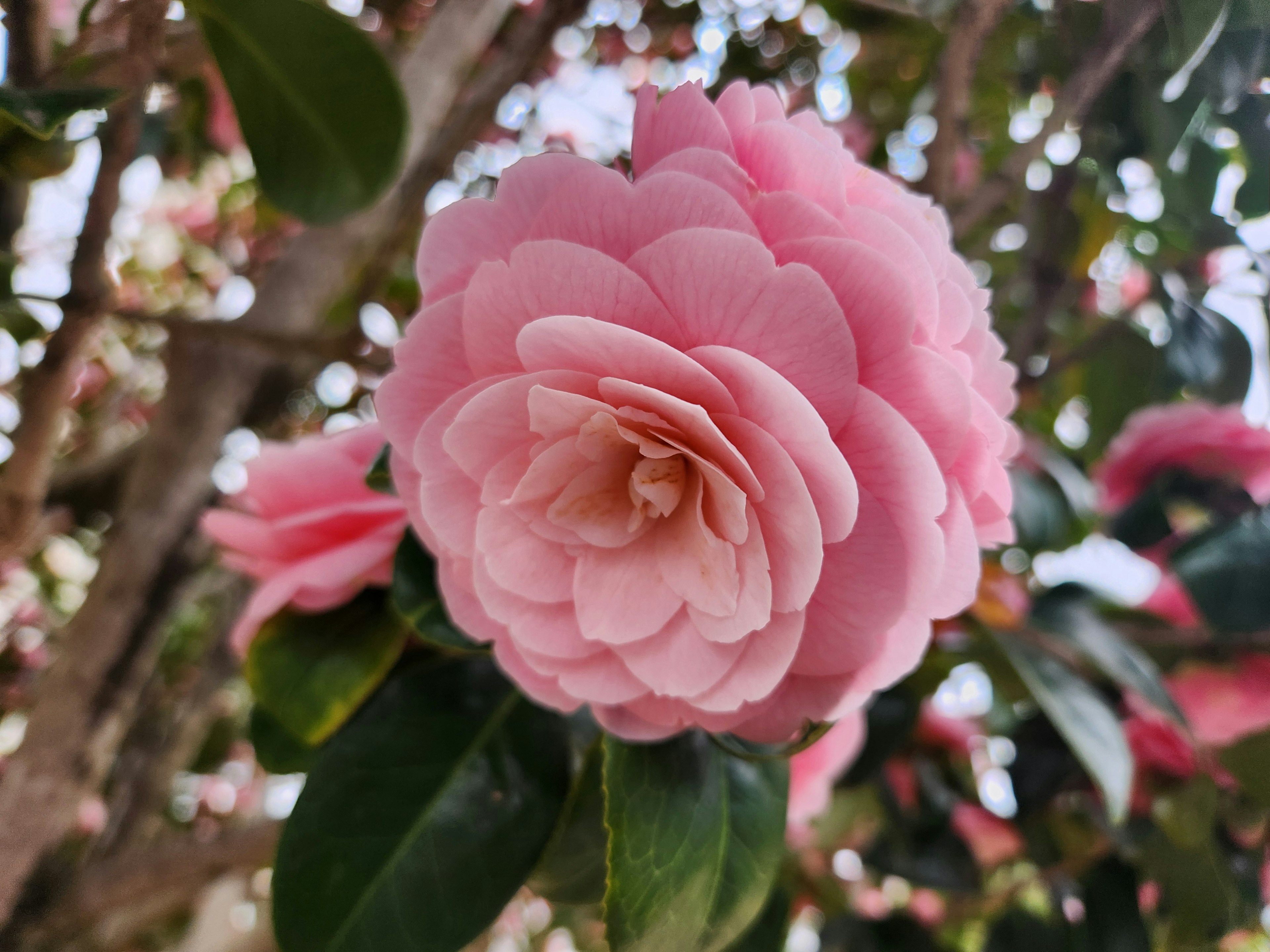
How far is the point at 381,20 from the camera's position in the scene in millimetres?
1181

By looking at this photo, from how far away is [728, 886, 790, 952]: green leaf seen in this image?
1.98ft

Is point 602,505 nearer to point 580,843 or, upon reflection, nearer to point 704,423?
point 704,423

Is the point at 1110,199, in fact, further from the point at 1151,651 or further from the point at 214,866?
the point at 214,866

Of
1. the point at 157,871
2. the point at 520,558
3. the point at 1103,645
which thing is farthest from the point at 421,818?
the point at 1103,645

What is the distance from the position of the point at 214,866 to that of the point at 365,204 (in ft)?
1.97

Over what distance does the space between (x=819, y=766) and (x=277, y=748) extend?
0.42 metres

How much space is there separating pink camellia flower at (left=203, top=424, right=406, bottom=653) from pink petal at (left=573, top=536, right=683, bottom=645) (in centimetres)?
17

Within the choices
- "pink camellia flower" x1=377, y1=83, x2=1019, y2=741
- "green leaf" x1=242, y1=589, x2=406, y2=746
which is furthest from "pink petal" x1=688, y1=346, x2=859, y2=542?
"green leaf" x1=242, y1=589, x2=406, y2=746

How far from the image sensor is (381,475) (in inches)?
17.1

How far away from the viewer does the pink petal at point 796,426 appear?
0.92ft

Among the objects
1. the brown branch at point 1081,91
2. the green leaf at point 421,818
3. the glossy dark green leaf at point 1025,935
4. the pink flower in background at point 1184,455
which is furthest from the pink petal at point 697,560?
the glossy dark green leaf at point 1025,935

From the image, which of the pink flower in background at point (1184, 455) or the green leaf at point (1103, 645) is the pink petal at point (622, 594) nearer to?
the green leaf at point (1103, 645)

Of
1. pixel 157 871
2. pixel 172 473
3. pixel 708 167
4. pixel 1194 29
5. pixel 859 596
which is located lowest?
pixel 157 871

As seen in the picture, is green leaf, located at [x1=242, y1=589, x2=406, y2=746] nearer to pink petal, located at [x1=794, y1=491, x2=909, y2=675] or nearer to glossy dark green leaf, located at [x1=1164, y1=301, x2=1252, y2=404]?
pink petal, located at [x1=794, y1=491, x2=909, y2=675]
